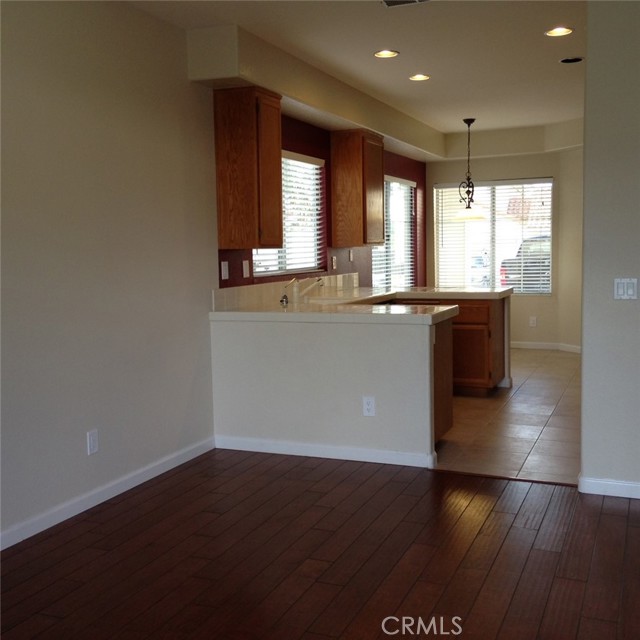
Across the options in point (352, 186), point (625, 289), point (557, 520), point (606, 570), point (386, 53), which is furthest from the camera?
point (352, 186)

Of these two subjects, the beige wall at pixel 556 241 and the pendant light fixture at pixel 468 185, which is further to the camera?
the beige wall at pixel 556 241

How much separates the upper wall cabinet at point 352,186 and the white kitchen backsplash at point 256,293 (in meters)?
0.44

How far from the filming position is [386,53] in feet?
16.0

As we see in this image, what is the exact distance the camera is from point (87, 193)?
363 centimetres

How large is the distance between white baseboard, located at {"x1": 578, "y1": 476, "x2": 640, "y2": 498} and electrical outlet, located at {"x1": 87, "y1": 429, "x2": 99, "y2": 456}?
8.04ft

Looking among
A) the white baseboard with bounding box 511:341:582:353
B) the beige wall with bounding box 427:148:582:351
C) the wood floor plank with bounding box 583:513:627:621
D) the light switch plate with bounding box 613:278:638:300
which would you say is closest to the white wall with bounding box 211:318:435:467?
the light switch plate with bounding box 613:278:638:300

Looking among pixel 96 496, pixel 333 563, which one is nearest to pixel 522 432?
pixel 333 563

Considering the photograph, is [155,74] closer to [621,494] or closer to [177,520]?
[177,520]

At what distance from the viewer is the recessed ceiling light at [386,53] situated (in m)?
4.84

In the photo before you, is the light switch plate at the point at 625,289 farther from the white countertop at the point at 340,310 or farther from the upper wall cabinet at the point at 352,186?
the upper wall cabinet at the point at 352,186

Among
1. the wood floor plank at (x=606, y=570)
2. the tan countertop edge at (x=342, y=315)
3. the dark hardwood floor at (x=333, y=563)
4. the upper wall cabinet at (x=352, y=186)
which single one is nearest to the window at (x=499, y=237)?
the upper wall cabinet at (x=352, y=186)

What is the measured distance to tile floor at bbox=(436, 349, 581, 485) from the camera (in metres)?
4.21

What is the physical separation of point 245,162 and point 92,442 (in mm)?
1942

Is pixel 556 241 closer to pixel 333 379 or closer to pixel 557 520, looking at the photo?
pixel 333 379
